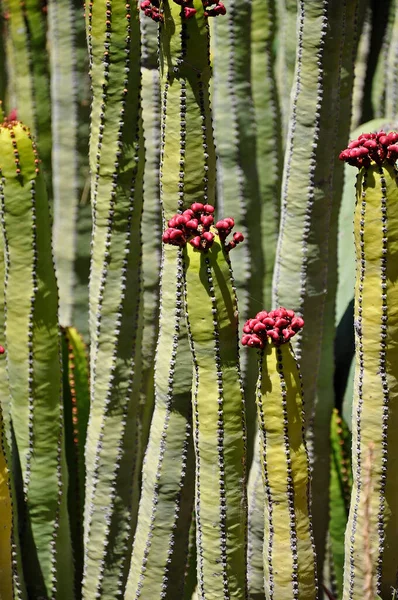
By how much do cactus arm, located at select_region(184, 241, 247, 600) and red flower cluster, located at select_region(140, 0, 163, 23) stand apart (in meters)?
0.82

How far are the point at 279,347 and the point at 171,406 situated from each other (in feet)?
2.30

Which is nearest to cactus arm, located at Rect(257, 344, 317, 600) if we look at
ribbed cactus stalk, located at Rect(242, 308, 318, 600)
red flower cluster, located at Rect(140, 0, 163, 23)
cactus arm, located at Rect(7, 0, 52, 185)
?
ribbed cactus stalk, located at Rect(242, 308, 318, 600)

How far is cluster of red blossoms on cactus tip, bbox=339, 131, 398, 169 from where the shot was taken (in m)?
2.98

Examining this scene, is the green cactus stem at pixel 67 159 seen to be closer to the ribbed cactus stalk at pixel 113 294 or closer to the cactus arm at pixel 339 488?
the ribbed cactus stalk at pixel 113 294

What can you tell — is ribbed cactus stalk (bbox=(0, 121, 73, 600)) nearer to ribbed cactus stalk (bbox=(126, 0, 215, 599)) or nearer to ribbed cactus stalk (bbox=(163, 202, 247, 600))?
ribbed cactus stalk (bbox=(126, 0, 215, 599))

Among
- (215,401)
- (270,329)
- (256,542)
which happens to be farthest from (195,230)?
(256,542)

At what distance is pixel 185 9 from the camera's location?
321 centimetres

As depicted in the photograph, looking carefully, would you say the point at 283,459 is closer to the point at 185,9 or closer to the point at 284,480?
the point at 284,480

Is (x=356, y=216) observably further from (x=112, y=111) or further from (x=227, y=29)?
(x=227, y=29)

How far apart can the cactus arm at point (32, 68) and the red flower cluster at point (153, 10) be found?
1.99 meters

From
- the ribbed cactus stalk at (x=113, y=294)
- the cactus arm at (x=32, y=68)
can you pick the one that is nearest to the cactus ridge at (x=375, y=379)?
the ribbed cactus stalk at (x=113, y=294)

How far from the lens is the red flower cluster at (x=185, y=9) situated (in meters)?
3.21

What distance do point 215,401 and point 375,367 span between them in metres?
0.51

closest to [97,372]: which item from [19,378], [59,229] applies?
[19,378]
